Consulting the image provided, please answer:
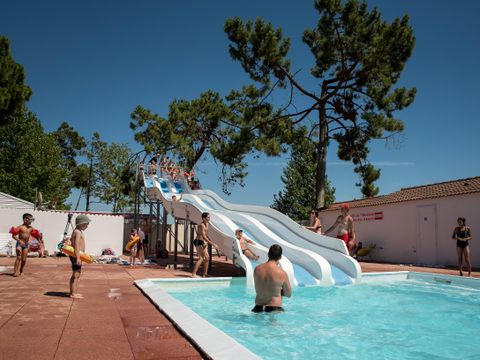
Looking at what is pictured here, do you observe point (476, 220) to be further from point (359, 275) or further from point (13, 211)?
point (13, 211)

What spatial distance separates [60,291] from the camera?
7.04 meters

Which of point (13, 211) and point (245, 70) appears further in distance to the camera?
point (245, 70)

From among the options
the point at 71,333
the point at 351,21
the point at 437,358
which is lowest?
the point at 437,358

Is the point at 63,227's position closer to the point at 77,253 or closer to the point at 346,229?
the point at 346,229

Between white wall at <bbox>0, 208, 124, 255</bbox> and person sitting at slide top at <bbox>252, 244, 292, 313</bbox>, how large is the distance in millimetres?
14234

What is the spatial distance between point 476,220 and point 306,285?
8767 mm

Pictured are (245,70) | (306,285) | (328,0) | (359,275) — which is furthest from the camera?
(245,70)

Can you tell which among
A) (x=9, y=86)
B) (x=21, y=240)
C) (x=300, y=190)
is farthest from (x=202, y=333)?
(x=300, y=190)

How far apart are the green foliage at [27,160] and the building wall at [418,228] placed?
25587mm

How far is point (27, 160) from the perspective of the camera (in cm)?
3394

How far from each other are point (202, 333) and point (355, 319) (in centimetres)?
358

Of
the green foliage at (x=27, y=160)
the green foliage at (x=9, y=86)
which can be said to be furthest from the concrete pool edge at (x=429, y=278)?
the green foliage at (x=27, y=160)

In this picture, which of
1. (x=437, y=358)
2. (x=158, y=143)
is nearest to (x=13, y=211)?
(x=158, y=143)

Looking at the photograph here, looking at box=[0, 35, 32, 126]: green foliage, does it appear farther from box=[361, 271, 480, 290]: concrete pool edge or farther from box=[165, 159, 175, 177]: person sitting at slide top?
box=[361, 271, 480, 290]: concrete pool edge
